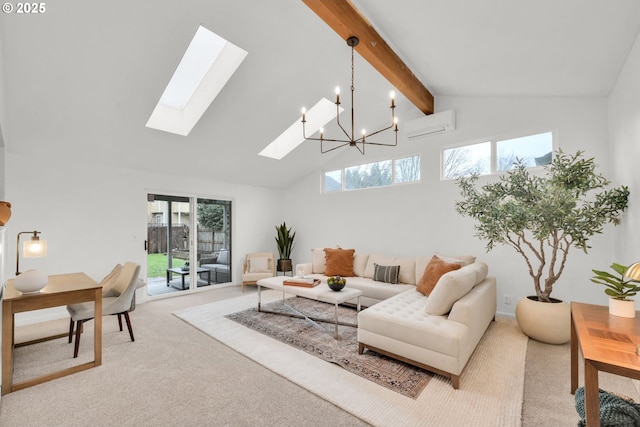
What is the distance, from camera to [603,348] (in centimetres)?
137

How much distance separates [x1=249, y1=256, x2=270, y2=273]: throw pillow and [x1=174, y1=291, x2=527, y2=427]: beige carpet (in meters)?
2.36

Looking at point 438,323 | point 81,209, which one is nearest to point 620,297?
point 438,323

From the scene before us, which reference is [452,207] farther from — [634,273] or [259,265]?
[259,265]

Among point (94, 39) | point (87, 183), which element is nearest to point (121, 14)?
point (94, 39)

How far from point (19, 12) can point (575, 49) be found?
4633mm

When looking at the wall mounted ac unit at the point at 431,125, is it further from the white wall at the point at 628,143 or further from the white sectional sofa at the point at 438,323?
the white sectional sofa at the point at 438,323

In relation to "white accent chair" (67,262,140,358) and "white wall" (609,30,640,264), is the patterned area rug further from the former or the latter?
"white wall" (609,30,640,264)

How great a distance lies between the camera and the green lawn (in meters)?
4.97

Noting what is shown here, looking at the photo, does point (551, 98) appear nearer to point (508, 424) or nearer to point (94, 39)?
point (508, 424)

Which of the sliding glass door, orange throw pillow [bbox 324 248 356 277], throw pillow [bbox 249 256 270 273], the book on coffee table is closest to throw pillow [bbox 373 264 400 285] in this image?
orange throw pillow [bbox 324 248 356 277]

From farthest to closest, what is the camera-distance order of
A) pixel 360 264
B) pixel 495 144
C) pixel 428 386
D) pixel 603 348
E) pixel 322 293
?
pixel 360 264
pixel 495 144
pixel 322 293
pixel 428 386
pixel 603 348

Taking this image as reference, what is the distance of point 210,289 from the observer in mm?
5531

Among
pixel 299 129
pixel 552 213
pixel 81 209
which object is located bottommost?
pixel 552 213

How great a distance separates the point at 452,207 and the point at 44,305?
4.91m
